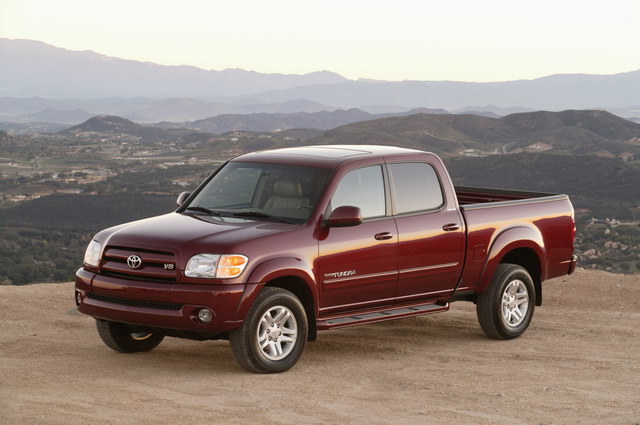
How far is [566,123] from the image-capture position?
186 metres

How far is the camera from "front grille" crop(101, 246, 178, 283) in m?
7.70

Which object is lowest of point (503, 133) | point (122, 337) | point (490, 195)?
point (503, 133)

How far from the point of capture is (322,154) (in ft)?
29.7

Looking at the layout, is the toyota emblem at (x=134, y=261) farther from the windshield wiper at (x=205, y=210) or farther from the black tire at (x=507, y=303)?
the black tire at (x=507, y=303)

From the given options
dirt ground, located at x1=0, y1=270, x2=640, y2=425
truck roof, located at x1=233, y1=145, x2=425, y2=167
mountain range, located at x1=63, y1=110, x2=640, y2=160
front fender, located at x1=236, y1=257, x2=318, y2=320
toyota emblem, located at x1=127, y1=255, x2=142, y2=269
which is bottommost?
mountain range, located at x1=63, y1=110, x2=640, y2=160

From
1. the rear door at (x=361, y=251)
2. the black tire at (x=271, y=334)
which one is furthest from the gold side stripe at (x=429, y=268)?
the black tire at (x=271, y=334)

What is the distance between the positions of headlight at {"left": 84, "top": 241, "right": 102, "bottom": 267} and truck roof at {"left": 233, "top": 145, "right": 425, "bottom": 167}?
5.67 ft

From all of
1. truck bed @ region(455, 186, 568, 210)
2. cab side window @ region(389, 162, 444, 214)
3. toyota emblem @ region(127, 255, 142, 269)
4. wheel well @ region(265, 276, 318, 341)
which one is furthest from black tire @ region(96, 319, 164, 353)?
truck bed @ region(455, 186, 568, 210)

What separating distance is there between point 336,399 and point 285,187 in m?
2.23

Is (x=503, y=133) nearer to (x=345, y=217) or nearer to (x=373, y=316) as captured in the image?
(x=373, y=316)

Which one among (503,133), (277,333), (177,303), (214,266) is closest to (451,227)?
(277,333)

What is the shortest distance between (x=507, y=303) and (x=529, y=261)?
66cm

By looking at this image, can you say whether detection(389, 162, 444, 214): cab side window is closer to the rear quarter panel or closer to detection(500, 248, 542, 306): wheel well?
the rear quarter panel

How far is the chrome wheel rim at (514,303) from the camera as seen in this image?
1005cm
